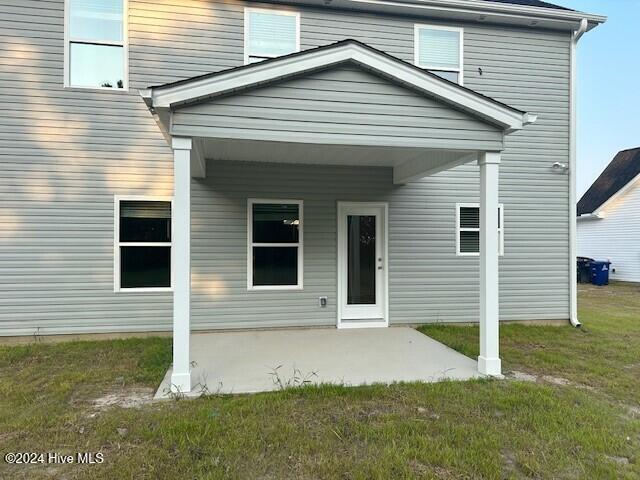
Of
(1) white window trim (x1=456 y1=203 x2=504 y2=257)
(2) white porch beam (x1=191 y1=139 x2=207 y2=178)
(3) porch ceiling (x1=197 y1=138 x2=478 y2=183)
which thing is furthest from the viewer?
(1) white window trim (x1=456 y1=203 x2=504 y2=257)

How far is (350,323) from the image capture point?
6.88 m

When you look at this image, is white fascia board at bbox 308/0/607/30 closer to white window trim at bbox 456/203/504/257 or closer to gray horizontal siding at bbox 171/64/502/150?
gray horizontal siding at bbox 171/64/502/150

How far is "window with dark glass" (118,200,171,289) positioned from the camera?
6.19 m

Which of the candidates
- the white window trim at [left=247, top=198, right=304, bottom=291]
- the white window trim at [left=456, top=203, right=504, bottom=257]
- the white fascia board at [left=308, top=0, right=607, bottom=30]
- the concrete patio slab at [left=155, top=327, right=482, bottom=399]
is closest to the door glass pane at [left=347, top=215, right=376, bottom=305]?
the concrete patio slab at [left=155, top=327, right=482, bottom=399]

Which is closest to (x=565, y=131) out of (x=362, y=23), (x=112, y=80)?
(x=362, y=23)

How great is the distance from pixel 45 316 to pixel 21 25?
441 centimetres

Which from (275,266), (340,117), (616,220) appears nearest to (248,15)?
(340,117)

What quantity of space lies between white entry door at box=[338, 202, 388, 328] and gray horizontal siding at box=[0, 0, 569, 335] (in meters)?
0.27

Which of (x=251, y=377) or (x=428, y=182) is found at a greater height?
(x=428, y=182)

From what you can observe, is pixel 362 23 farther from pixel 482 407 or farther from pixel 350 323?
pixel 482 407

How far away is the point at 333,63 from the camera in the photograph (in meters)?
4.27

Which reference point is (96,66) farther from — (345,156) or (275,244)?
(345,156)

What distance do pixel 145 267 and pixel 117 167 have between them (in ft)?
5.37

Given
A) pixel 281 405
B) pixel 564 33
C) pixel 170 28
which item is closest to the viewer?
pixel 281 405
